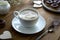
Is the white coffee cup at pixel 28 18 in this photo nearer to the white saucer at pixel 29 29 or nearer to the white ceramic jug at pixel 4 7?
the white saucer at pixel 29 29

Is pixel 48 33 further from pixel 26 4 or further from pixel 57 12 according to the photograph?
pixel 26 4

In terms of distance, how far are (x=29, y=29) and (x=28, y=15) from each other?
8 centimetres

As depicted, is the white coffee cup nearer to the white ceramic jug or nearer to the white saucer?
the white saucer

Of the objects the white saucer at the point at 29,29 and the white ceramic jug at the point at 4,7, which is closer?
the white saucer at the point at 29,29

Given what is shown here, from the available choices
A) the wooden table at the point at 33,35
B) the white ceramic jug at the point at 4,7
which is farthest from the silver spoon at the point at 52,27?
the white ceramic jug at the point at 4,7

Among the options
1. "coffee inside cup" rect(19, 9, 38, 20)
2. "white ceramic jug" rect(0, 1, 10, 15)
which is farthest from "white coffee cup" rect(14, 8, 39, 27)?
"white ceramic jug" rect(0, 1, 10, 15)

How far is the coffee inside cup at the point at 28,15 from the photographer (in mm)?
850

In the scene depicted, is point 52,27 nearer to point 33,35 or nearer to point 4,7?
point 33,35

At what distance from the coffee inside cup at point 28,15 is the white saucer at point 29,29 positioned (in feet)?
0.20

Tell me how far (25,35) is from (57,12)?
276mm

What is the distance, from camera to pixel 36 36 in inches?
33.0

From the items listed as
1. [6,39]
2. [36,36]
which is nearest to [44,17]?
[36,36]

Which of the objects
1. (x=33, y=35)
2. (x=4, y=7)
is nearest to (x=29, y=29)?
(x=33, y=35)

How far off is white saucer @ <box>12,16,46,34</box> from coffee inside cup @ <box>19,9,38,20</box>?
62 mm
